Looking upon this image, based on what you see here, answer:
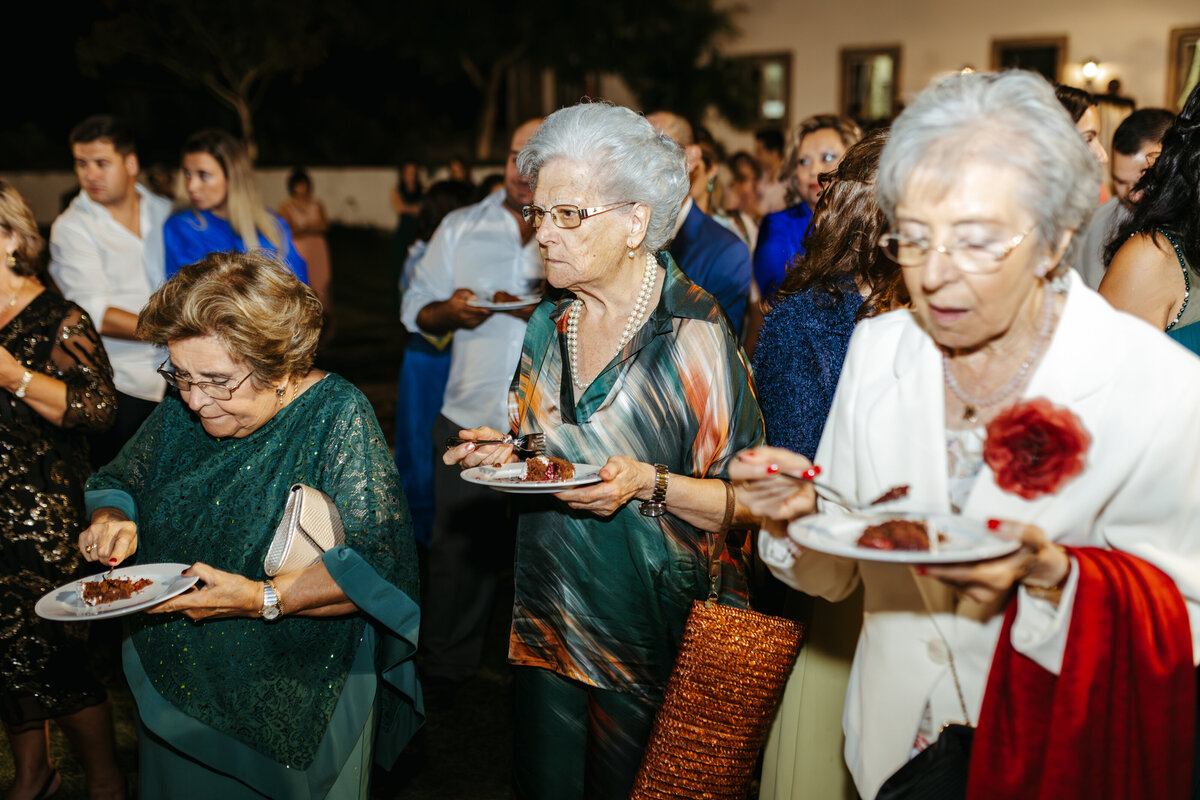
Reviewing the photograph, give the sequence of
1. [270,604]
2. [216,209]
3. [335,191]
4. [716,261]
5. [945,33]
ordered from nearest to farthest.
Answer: [270,604]
[716,261]
[216,209]
[945,33]
[335,191]

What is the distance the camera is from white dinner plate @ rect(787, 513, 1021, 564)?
1.49 meters

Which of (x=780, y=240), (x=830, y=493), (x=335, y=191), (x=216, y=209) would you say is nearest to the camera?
(x=830, y=493)

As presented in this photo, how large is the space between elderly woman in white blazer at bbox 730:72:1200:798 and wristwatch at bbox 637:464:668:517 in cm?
55

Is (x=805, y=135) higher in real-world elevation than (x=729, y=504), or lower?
higher

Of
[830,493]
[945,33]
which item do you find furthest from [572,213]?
[945,33]

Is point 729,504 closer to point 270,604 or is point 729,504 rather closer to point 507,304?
point 270,604

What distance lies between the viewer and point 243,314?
242 cm

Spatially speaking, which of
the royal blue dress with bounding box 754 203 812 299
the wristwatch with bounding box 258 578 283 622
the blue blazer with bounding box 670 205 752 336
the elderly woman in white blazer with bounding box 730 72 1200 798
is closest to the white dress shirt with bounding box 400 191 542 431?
the blue blazer with bounding box 670 205 752 336

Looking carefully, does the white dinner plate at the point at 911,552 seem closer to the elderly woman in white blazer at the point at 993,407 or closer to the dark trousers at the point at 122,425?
the elderly woman in white blazer at the point at 993,407

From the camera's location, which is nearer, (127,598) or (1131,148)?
(127,598)

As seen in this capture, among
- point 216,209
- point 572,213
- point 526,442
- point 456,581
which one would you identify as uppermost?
point 572,213

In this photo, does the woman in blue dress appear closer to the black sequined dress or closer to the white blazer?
the white blazer

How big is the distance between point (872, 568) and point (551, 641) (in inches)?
37.8

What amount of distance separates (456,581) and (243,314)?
7.19 feet
